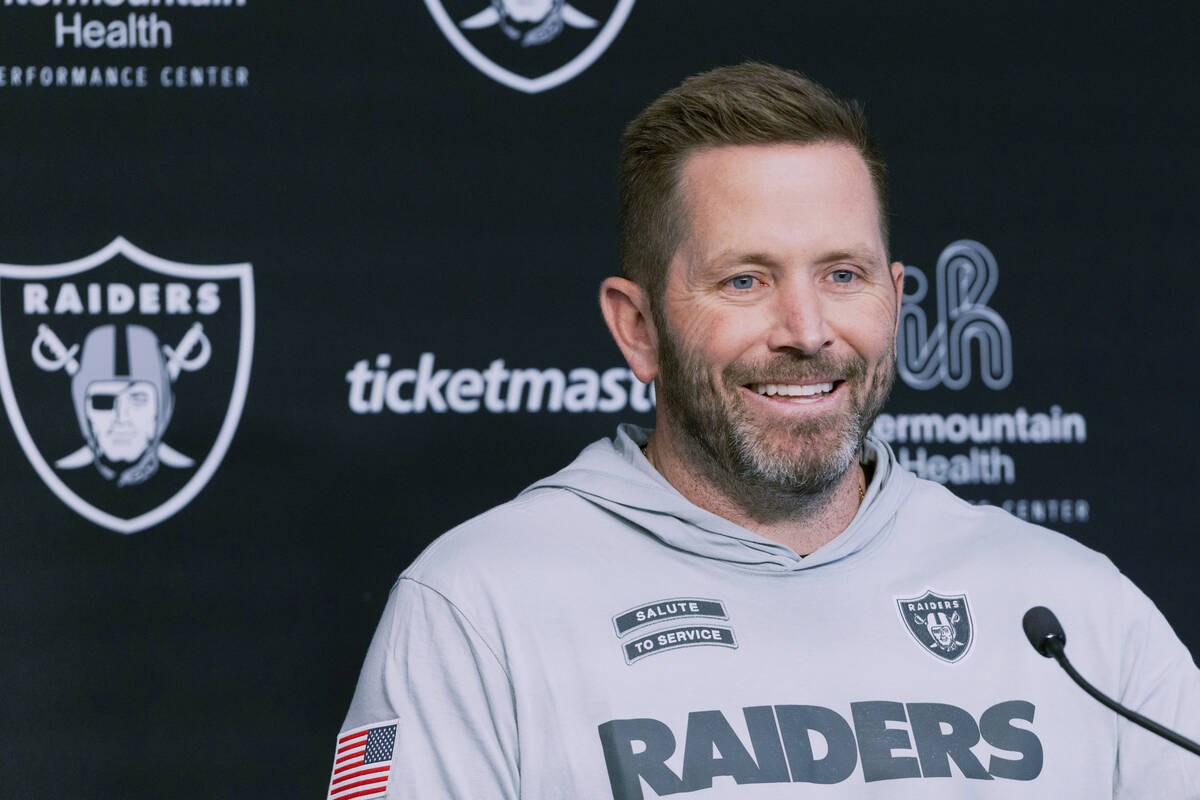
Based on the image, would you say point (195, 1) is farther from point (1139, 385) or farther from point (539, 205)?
point (1139, 385)

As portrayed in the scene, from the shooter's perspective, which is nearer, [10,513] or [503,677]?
[503,677]

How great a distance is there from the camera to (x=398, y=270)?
2.17 meters

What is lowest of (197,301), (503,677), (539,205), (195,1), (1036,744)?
(1036,744)

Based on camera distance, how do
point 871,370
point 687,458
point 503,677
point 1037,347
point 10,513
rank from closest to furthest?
1. point 503,677
2. point 871,370
3. point 687,458
4. point 10,513
5. point 1037,347

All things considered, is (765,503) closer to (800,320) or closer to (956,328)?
(800,320)

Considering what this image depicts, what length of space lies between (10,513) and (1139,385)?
183 cm

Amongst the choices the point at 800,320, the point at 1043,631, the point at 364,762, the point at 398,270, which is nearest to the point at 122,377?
the point at 398,270

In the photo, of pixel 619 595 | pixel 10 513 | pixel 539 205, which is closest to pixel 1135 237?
pixel 539 205

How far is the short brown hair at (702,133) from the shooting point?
4.94 feet

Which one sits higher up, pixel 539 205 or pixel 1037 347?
pixel 539 205

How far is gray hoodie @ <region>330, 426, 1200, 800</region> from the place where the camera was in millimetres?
1368

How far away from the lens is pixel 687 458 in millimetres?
1594

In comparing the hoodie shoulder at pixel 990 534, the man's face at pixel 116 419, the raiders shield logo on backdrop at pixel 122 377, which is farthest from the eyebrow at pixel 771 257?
the man's face at pixel 116 419

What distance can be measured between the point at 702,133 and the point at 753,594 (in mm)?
519
